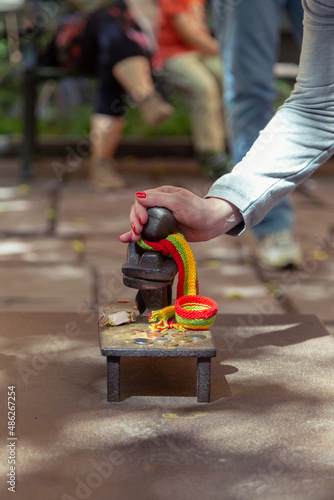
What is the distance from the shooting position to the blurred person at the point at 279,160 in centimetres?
149

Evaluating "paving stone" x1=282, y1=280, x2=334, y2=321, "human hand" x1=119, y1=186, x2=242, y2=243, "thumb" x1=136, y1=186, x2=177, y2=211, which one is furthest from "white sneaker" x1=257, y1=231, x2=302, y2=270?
"thumb" x1=136, y1=186, x2=177, y2=211

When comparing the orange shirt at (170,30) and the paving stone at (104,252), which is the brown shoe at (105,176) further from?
the paving stone at (104,252)

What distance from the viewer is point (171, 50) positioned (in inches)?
202

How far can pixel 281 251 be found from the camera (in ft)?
10.7

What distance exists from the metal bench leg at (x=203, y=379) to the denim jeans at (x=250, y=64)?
177 cm

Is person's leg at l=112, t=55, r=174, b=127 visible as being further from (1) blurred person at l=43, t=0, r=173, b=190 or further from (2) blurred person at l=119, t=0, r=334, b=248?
(2) blurred person at l=119, t=0, r=334, b=248

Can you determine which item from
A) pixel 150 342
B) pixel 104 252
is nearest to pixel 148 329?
pixel 150 342

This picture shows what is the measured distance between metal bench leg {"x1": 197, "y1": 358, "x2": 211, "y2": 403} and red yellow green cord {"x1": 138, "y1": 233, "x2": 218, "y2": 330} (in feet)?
0.31

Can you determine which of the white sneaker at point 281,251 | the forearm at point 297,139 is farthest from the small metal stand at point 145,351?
the white sneaker at point 281,251

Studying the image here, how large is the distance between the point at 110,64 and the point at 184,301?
3.68m

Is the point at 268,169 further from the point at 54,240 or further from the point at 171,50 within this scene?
the point at 171,50

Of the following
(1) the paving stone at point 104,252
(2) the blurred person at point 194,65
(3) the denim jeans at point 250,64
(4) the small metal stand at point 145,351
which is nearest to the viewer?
(4) the small metal stand at point 145,351

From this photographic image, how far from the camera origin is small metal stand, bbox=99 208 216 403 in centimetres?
132

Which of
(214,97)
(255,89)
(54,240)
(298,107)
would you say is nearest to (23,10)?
(214,97)
